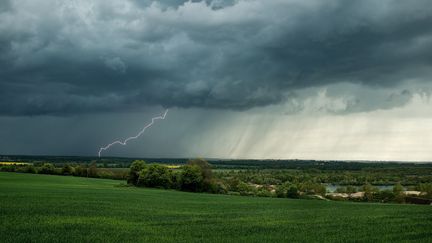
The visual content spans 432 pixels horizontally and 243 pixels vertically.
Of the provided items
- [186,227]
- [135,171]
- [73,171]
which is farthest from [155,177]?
[186,227]

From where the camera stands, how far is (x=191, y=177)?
95.5 m

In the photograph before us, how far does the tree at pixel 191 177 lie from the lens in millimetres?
95312

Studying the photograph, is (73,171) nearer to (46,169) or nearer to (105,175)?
(46,169)

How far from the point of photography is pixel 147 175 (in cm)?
10050

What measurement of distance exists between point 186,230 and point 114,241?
6446 mm

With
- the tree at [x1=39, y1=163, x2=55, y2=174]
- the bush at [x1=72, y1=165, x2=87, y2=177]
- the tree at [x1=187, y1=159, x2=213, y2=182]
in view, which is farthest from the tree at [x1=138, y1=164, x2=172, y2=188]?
the tree at [x1=39, y1=163, x2=55, y2=174]

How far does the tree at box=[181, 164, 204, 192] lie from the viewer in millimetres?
95312

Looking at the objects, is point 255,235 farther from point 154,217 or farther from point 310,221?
point 154,217

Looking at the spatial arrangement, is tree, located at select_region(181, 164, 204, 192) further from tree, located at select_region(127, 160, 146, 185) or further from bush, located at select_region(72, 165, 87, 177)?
bush, located at select_region(72, 165, 87, 177)

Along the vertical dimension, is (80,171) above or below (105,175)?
above

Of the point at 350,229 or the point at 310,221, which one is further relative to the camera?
the point at 310,221

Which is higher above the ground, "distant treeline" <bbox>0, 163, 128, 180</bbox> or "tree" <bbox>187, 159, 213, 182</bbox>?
"tree" <bbox>187, 159, 213, 182</bbox>

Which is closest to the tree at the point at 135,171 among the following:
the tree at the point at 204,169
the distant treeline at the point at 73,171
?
the tree at the point at 204,169

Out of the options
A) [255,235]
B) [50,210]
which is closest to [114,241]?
[255,235]
